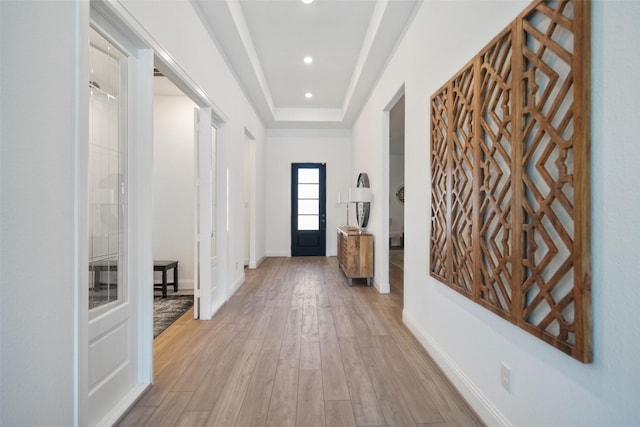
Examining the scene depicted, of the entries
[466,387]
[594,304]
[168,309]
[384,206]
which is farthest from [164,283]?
[594,304]

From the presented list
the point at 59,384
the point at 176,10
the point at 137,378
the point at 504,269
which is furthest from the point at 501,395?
the point at 176,10

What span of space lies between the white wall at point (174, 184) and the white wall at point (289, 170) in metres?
2.95

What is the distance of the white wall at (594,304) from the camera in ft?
3.21

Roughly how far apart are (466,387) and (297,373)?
3.61 feet

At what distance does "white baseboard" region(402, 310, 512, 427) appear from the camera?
1.66 m

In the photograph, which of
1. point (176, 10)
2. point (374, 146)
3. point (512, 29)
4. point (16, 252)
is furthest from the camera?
point (374, 146)

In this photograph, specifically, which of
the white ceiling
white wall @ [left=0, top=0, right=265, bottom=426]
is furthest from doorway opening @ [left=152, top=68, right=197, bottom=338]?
white wall @ [left=0, top=0, right=265, bottom=426]

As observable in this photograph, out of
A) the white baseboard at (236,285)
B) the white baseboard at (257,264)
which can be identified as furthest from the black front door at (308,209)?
the white baseboard at (236,285)

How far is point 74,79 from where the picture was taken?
4.56 feet

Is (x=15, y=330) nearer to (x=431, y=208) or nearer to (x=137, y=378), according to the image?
(x=137, y=378)

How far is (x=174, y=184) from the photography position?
4832 millimetres

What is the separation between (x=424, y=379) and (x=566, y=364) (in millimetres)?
1147

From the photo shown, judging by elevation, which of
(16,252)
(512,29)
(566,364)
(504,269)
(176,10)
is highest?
(176,10)

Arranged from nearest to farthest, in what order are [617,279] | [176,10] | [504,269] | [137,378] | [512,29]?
[617,279]
[512,29]
[504,269]
[137,378]
[176,10]
